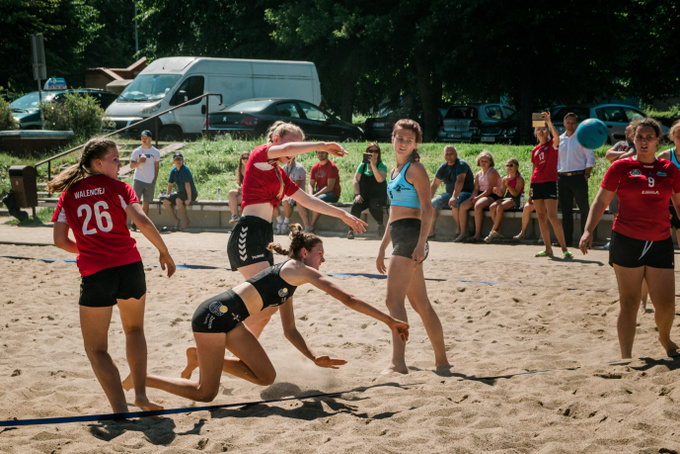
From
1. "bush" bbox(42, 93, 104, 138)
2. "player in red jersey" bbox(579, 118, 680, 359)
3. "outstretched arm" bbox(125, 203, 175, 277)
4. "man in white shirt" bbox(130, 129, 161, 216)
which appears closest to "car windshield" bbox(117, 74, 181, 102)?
"bush" bbox(42, 93, 104, 138)

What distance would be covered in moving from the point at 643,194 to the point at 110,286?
3.93 m

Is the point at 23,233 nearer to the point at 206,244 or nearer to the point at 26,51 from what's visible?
the point at 206,244

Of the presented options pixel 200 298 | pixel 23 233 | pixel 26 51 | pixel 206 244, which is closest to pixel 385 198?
pixel 206 244

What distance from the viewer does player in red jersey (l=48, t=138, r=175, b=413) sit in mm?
4555

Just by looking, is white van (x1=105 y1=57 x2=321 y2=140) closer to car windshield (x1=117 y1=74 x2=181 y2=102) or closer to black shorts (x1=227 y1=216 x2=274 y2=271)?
car windshield (x1=117 y1=74 x2=181 y2=102)

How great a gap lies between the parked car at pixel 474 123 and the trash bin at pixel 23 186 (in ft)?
46.0

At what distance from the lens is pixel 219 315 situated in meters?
4.62

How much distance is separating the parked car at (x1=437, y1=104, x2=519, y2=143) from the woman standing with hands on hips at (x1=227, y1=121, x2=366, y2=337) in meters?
19.0

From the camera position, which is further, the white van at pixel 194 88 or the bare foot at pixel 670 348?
the white van at pixel 194 88

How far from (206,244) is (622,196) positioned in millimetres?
8424

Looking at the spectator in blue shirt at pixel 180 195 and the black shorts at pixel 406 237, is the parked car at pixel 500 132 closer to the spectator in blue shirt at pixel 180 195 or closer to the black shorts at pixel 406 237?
the spectator in blue shirt at pixel 180 195

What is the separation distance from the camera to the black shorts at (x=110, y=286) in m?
4.55

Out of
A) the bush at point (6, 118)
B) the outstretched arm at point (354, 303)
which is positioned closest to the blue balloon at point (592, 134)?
the outstretched arm at point (354, 303)

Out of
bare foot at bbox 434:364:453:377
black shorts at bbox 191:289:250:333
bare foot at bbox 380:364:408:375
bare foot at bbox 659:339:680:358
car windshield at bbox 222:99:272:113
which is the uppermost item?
car windshield at bbox 222:99:272:113
